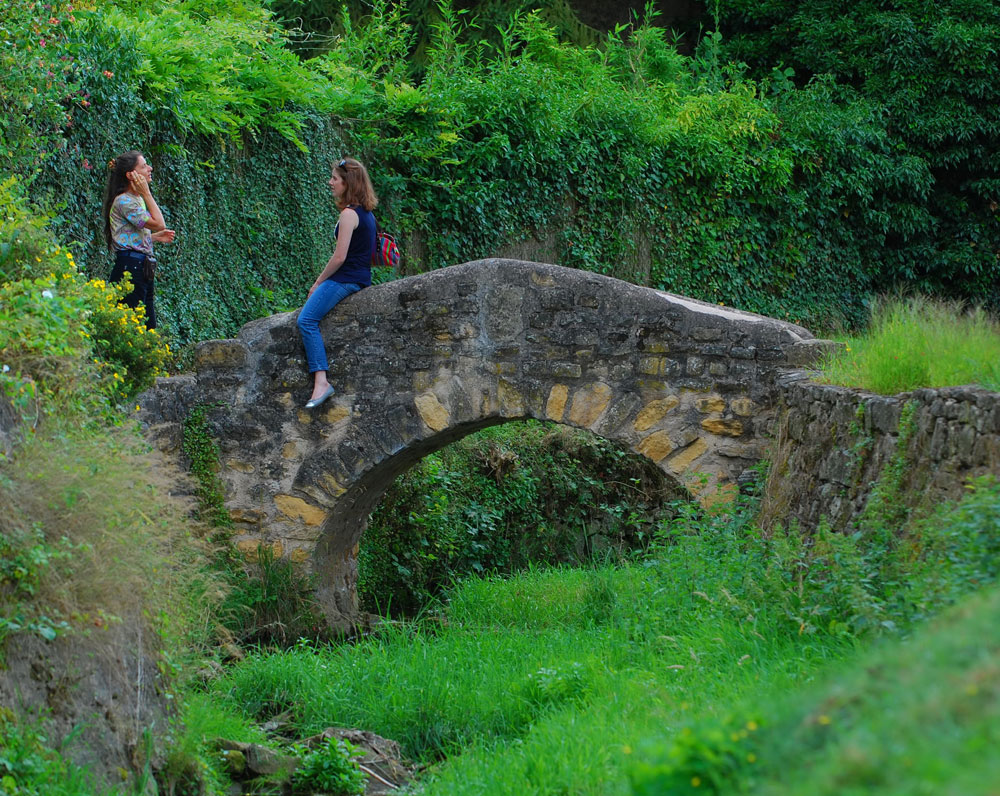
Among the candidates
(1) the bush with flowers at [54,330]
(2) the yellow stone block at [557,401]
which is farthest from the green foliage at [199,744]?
(2) the yellow stone block at [557,401]

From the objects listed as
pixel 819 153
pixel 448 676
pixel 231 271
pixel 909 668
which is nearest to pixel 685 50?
pixel 819 153

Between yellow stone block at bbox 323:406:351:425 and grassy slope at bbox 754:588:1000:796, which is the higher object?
grassy slope at bbox 754:588:1000:796

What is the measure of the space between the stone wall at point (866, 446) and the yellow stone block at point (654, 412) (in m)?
0.78

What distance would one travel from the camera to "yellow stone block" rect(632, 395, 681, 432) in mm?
7000

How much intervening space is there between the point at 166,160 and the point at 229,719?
4.43m

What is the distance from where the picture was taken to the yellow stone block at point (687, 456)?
7.00 metres

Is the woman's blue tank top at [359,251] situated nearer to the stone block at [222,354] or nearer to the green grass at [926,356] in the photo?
the stone block at [222,354]

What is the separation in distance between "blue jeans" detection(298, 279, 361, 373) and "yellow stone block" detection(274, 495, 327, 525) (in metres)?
0.96

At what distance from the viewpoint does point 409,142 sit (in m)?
11.0

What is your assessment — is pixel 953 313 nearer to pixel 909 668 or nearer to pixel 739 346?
pixel 739 346

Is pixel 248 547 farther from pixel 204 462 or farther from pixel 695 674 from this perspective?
pixel 695 674

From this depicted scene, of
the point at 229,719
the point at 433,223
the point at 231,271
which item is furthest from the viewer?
the point at 433,223

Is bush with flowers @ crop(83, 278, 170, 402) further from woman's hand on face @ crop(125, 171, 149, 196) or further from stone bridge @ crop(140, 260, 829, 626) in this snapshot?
stone bridge @ crop(140, 260, 829, 626)

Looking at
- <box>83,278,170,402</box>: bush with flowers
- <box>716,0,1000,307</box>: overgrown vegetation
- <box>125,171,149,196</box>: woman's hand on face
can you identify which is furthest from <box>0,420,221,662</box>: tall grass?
<box>716,0,1000,307</box>: overgrown vegetation
